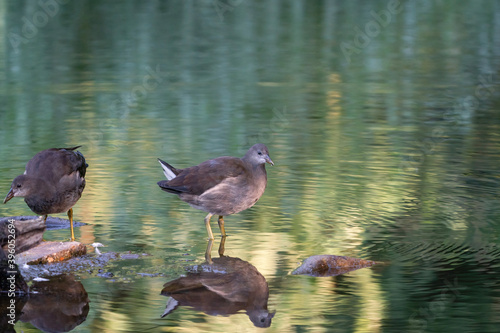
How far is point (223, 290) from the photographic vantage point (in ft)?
25.1

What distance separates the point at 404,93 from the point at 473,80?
2239 millimetres

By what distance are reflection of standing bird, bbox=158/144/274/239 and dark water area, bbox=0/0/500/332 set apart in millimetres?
309

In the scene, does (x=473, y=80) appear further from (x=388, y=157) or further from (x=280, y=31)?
(x=280, y=31)

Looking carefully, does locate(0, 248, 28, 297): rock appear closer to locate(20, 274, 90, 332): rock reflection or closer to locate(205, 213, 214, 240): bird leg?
locate(20, 274, 90, 332): rock reflection

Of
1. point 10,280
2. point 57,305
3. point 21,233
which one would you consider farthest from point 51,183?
point 57,305

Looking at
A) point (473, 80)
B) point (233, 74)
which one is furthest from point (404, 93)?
point (233, 74)

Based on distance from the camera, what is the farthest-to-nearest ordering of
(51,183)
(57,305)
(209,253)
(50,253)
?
(51,183), (209,253), (50,253), (57,305)

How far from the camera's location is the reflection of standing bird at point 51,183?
9.05 metres

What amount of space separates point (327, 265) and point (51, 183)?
9.69ft

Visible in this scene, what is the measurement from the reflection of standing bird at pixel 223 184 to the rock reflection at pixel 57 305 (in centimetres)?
185

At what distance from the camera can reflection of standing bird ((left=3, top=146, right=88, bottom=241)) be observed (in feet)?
29.7

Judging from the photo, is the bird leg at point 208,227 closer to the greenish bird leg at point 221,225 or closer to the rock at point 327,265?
the greenish bird leg at point 221,225

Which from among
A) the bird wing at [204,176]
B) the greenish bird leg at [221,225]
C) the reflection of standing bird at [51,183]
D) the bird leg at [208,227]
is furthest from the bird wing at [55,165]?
the greenish bird leg at [221,225]

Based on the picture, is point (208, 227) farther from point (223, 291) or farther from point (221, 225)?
point (223, 291)
